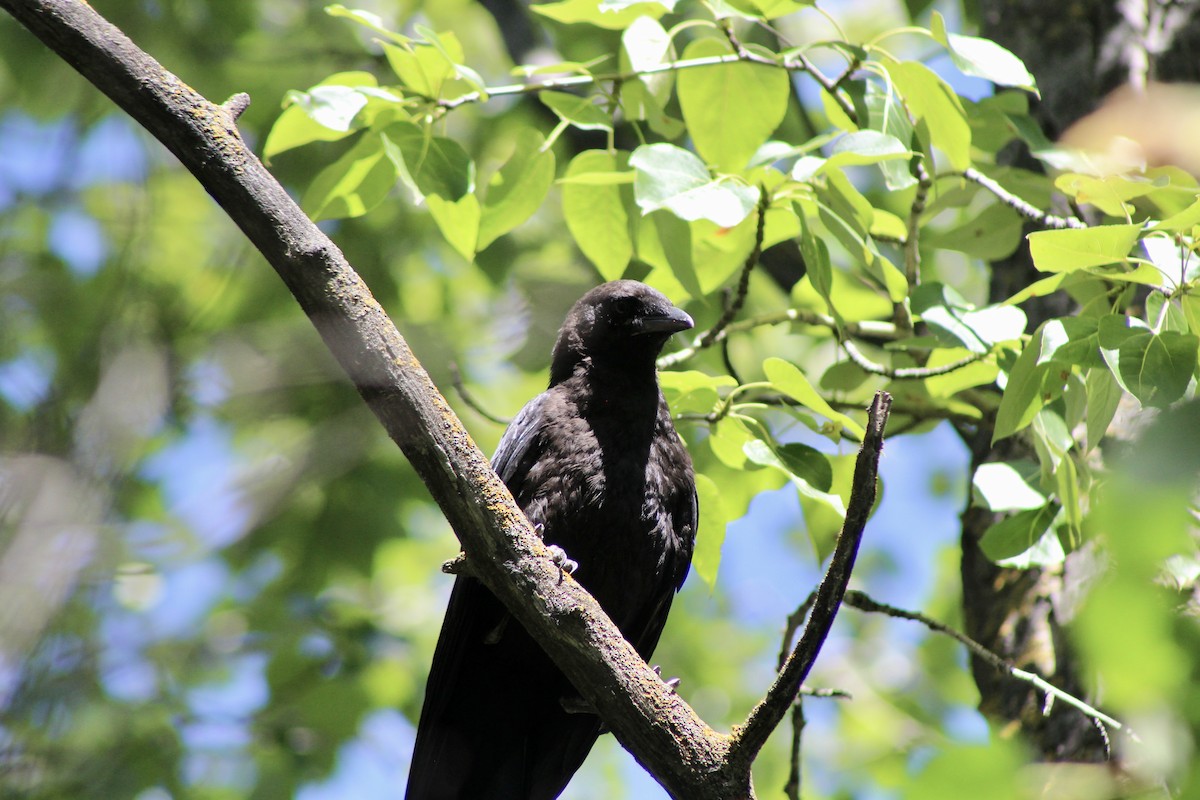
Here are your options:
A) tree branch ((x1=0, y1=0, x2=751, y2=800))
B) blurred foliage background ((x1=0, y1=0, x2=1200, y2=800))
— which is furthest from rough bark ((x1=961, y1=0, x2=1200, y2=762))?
tree branch ((x1=0, y1=0, x2=751, y2=800))

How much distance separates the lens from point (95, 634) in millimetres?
3365

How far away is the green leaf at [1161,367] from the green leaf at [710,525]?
4.10ft

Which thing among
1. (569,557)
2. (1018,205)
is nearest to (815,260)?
(1018,205)

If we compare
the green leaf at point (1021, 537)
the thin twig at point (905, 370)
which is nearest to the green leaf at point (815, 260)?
the thin twig at point (905, 370)

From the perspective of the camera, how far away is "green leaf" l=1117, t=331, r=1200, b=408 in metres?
2.02

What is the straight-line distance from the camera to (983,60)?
2.60m

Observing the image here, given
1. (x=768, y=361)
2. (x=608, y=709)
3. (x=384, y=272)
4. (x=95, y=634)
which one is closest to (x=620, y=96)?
(x=768, y=361)

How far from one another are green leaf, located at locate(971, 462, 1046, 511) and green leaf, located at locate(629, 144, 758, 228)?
1.00 m

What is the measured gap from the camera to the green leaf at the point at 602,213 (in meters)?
3.04

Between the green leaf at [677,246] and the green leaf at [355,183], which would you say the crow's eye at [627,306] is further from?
the green leaf at [355,183]

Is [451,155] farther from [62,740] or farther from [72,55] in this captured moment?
[62,740]

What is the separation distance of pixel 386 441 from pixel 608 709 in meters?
3.44

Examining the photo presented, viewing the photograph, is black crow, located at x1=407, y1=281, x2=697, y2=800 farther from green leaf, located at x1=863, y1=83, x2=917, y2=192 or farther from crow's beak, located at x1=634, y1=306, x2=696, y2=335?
green leaf, located at x1=863, y1=83, x2=917, y2=192

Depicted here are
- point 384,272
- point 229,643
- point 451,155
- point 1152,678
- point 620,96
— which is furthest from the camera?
point 384,272
